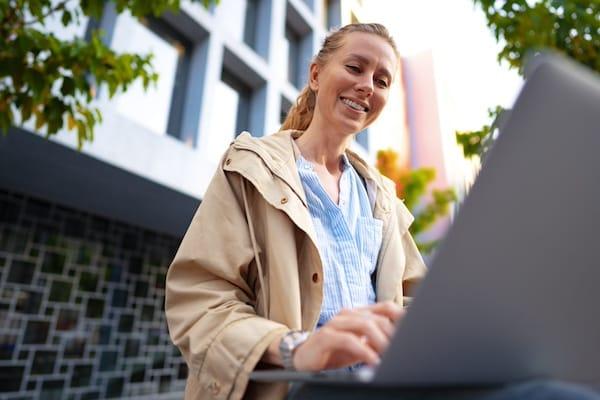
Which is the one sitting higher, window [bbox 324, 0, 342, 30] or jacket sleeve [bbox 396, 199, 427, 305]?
window [bbox 324, 0, 342, 30]

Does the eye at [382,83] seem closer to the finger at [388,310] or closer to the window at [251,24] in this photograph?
the finger at [388,310]

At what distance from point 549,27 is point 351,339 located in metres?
2.08

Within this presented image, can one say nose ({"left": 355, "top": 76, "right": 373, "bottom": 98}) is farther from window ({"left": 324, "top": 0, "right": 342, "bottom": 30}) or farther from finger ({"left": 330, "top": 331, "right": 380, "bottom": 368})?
window ({"left": 324, "top": 0, "right": 342, "bottom": 30})

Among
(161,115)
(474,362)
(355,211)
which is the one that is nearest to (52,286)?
(161,115)

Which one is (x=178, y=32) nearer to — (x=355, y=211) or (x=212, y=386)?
(x=355, y=211)

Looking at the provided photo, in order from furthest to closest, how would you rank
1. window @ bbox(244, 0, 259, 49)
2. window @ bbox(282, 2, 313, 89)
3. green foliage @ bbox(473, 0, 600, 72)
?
1. window @ bbox(282, 2, 313, 89)
2. window @ bbox(244, 0, 259, 49)
3. green foliage @ bbox(473, 0, 600, 72)

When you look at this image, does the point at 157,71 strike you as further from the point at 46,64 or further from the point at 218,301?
the point at 218,301

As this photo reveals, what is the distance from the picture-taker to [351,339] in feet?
1.79

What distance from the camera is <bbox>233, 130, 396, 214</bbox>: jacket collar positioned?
972 mm

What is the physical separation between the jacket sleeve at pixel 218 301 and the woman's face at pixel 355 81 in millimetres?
363

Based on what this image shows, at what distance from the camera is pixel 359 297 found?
0.98m

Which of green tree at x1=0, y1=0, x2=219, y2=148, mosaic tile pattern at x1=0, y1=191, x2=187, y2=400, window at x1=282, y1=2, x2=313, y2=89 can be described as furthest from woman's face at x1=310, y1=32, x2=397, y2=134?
window at x1=282, y1=2, x2=313, y2=89

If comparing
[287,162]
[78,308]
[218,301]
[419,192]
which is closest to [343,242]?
[287,162]

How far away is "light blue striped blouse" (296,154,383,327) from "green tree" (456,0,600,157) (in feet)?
3.38
